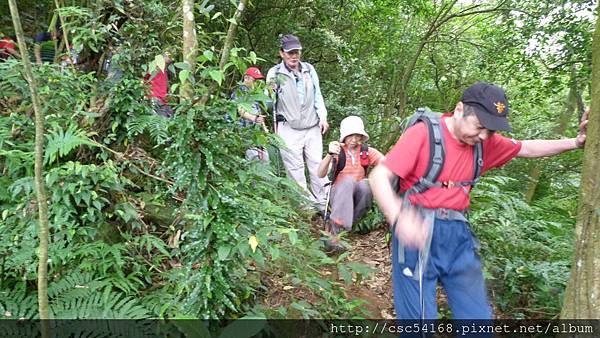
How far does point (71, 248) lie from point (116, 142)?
4.22ft

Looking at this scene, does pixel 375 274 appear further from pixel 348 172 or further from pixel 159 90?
pixel 159 90

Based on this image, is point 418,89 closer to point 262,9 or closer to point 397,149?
point 262,9

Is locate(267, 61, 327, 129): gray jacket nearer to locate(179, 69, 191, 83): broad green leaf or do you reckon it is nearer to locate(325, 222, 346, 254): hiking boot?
locate(325, 222, 346, 254): hiking boot

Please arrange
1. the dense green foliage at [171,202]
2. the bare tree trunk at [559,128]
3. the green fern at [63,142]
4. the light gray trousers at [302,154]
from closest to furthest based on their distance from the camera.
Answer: the dense green foliage at [171,202] → the green fern at [63,142] → the light gray trousers at [302,154] → the bare tree trunk at [559,128]

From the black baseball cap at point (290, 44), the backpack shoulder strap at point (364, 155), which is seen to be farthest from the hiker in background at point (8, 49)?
the backpack shoulder strap at point (364, 155)

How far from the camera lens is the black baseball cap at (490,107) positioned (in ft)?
8.48

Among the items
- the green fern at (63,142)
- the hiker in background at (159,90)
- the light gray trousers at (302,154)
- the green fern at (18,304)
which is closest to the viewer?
the green fern at (18,304)

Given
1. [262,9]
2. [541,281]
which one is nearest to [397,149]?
[541,281]

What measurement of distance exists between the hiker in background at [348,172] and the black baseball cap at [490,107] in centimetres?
223

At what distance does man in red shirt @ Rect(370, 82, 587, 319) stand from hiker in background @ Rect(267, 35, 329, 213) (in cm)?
284

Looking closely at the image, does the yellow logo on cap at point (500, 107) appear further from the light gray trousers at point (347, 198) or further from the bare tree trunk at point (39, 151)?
A: the bare tree trunk at point (39, 151)

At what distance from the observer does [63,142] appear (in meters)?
3.60

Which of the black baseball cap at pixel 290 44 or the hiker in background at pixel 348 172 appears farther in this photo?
the black baseball cap at pixel 290 44

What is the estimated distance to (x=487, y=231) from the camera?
184 inches
